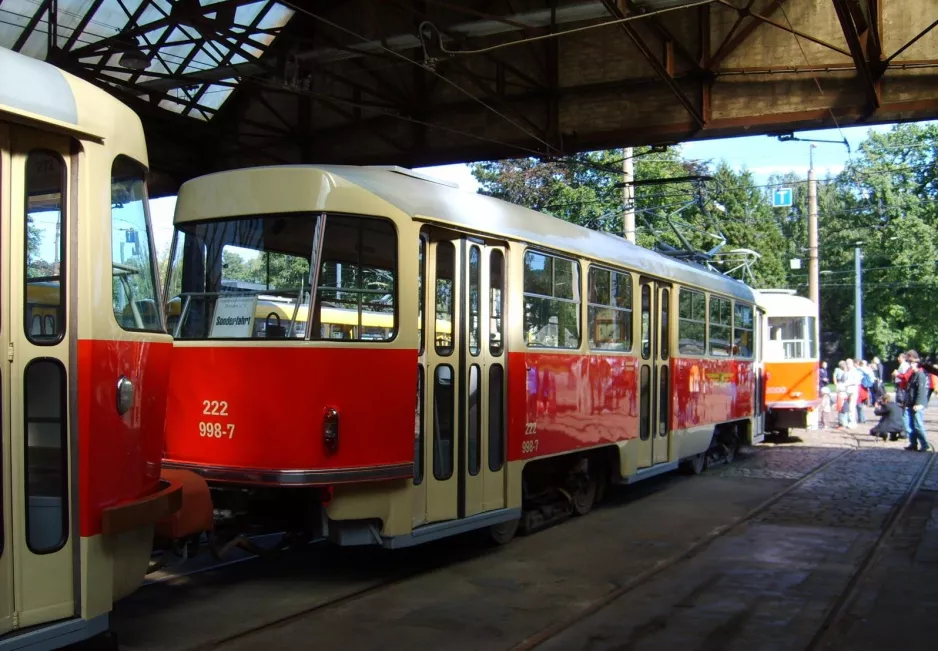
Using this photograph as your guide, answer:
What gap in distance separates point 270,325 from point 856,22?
845 cm

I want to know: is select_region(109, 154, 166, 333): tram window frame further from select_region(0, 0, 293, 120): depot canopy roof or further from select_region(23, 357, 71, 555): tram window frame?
select_region(0, 0, 293, 120): depot canopy roof

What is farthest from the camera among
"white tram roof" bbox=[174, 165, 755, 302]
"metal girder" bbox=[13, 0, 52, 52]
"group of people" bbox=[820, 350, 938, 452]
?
"group of people" bbox=[820, 350, 938, 452]

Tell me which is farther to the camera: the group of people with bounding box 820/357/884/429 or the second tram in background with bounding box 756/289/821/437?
the group of people with bounding box 820/357/884/429

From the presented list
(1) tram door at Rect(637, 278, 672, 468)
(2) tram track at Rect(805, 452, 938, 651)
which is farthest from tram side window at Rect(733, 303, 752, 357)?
(1) tram door at Rect(637, 278, 672, 468)

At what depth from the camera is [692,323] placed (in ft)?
41.8

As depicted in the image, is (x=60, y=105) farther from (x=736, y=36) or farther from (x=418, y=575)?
(x=736, y=36)

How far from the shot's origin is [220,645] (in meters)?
5.46

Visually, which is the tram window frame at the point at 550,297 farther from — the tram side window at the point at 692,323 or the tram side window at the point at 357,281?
the tram side window at the point at 692,323

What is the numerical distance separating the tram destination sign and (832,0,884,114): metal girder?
760 centimetres

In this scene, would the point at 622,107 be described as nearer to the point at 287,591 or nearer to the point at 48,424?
the point at 287,591

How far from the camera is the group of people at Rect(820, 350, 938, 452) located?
1775cm

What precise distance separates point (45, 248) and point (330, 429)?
2.67m

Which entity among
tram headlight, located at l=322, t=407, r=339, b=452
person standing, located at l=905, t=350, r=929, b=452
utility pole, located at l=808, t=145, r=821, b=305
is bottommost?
person standing, located at l=905, t=350, r=929, b=452

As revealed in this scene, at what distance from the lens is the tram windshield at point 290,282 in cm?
652
